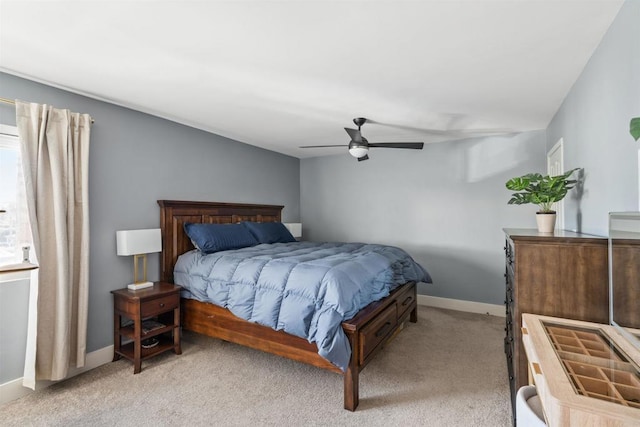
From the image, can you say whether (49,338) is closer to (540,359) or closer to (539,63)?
(540,359)

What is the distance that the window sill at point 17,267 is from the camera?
222 cm

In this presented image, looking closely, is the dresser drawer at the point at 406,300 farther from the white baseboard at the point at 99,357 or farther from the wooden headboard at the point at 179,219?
the wooden headboard at the point at 179,219

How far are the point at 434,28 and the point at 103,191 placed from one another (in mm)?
2958

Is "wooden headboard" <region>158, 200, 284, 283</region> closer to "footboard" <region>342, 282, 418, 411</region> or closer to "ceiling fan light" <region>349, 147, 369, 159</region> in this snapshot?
"ceiling fan light" <region>349, 147, 369, 159</region>

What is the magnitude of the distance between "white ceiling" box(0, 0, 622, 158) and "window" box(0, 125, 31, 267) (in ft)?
1.83

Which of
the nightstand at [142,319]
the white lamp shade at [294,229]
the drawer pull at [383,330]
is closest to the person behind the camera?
the drawer pull at [383,330]

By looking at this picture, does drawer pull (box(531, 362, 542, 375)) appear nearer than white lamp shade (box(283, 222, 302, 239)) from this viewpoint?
Yes

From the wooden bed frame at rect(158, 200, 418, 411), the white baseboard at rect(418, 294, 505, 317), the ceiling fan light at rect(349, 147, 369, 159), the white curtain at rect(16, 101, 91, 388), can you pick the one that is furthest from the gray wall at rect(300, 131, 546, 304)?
the white curtain at rect(16, 101, 91, 388)

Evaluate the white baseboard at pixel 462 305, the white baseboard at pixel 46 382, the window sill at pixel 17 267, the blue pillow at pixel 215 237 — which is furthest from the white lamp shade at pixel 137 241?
the white baseboard at pixel 462 305

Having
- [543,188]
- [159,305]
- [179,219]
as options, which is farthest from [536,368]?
[179,219]

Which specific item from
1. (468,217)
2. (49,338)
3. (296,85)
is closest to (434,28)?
(296,85)

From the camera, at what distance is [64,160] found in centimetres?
247

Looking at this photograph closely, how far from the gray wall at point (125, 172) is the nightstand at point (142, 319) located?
107 millimetres

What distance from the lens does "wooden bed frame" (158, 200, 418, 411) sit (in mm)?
2229
